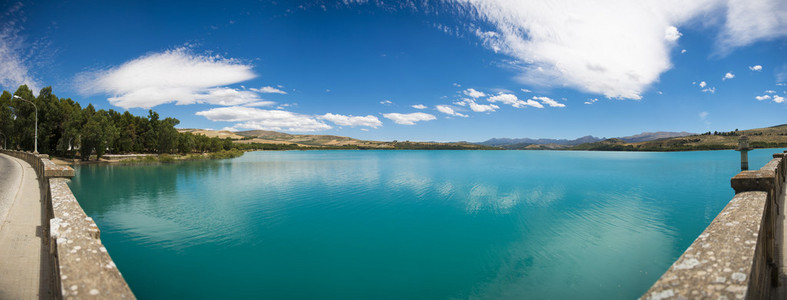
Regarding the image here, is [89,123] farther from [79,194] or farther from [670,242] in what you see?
[670,242]

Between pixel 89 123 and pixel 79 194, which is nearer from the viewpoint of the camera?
pixel 79 194

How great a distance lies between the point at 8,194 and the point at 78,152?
6537 centimetres

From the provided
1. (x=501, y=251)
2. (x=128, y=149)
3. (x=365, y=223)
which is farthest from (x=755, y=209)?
(x=128, y=149)

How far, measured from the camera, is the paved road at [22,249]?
546 centimetres

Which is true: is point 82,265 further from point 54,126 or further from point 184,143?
point 184,143

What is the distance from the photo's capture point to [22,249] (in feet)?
22.3

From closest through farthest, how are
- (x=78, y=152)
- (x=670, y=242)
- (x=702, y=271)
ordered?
(x=702, y=271) < (x=670, y=242) < (x=78, y=152)

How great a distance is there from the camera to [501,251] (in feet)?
36.2

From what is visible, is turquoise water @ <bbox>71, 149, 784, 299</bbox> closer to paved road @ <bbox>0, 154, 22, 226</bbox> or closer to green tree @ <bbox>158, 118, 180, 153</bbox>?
paved road @ <bbox>0, 154, 22, 226</bbox>

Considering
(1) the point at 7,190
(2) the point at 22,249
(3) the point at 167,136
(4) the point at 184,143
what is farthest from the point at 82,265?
(4) the point at 184,143

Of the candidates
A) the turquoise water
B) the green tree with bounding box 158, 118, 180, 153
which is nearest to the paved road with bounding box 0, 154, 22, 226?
the turquoise water

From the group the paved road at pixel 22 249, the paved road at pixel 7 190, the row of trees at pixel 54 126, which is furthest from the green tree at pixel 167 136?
the paved road at pixel 22 249

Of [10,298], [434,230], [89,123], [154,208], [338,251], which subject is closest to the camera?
[10,298]

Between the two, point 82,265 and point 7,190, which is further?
point 7,190
